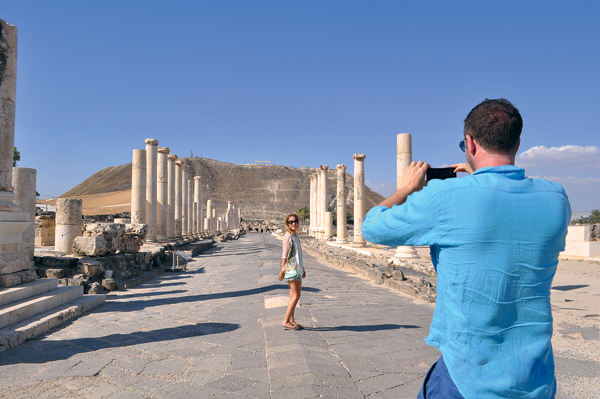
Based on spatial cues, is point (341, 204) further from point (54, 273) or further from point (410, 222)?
point (410, 222)

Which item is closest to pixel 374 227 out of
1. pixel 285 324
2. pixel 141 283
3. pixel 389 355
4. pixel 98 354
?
pixel 389 355

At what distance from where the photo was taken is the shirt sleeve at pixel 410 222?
151 cm

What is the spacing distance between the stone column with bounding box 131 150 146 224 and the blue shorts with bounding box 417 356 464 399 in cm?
1635

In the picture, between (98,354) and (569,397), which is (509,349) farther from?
(98,354)

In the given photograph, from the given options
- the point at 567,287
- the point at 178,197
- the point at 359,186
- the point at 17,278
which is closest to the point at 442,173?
the point at 17,278

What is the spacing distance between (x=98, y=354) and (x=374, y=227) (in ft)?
12.5

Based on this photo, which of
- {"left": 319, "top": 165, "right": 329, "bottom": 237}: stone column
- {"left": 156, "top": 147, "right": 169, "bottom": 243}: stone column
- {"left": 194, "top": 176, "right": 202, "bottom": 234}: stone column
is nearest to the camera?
{"left": 156, "top": 147, "right": 169, "bottom": 243}: stone column

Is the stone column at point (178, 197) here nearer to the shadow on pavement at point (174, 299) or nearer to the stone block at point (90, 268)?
the stone block at point (90, 268)

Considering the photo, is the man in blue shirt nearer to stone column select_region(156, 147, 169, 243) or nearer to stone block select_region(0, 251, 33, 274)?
stone block select_region(0, 251, 33, 274)

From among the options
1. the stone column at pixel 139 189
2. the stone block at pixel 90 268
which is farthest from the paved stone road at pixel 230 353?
the stone column at pixel 139 189

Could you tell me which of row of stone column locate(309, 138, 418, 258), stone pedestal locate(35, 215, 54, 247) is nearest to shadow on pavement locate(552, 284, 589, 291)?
row of stone column locate(309, 138, 418, 258)

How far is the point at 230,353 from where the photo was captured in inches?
164

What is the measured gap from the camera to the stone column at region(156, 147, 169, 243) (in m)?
19.2

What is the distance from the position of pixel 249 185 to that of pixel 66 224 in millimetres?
101334
